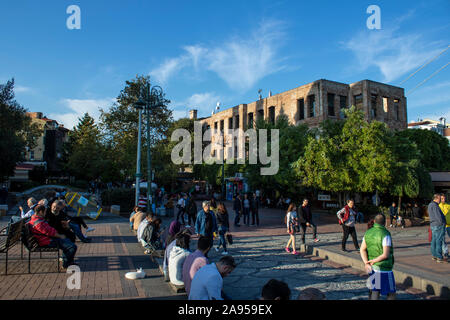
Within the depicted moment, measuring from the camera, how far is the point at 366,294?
5.95 metres

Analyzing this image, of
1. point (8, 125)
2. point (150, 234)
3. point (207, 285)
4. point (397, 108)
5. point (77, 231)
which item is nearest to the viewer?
point (207, 285)

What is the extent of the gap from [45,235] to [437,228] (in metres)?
9.49

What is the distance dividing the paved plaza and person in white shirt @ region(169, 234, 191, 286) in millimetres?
252

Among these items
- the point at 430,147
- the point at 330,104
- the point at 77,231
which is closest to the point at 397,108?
the point at 430,147

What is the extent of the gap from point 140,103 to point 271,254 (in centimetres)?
1043

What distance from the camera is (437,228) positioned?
8.08 meters

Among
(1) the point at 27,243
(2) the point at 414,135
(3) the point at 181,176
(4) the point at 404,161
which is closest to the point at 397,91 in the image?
(2) the point at 414,135

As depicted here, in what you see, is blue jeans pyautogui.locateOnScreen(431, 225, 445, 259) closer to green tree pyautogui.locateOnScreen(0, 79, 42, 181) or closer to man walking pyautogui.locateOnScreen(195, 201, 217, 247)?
man walking pyautogui.locateOnScreen(195, 201, 217, 247)

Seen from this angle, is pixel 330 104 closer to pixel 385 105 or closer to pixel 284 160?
pixel 385 105

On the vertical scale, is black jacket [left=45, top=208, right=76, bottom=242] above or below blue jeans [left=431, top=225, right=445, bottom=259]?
above

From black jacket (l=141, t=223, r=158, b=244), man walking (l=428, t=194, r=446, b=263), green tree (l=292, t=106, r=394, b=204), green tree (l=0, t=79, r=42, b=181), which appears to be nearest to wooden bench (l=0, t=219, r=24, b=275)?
black jacket (l=141, t=223, r=158, b=244)

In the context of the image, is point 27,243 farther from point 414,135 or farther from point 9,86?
point 414,135

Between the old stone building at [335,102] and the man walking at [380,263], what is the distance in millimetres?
26861

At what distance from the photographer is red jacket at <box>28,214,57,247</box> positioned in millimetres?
6609
